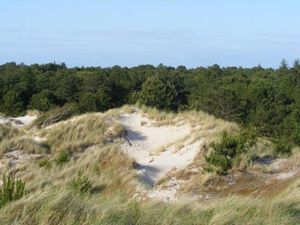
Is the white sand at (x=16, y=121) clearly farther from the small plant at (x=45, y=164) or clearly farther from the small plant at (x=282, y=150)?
the small plant at (x=282, y=150)

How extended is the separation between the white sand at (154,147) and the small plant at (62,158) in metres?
1.96

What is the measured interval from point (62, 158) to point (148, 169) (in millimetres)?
2373

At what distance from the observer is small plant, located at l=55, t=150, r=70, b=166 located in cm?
1581

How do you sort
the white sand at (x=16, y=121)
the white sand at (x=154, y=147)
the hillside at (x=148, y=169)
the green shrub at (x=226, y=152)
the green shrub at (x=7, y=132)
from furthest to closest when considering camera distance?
the white sand at (x=16, y=121) → the green shrub at (x=7, y=132) → the white sand at (x=154, y=147) → the green shrub at (x=226, y=152) → the hillside at (x=148, y=169)

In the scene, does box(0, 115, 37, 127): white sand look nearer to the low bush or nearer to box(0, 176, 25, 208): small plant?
the low bush

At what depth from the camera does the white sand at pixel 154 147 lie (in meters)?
15.7

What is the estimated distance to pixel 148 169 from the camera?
15.7 meters

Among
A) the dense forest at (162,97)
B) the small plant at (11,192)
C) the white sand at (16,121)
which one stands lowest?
the dense forest at (162,97)

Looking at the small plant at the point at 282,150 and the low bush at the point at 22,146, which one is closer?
the small plant at the point at 282,150

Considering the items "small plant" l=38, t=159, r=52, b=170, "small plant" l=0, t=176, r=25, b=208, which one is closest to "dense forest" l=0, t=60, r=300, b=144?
"small plant" l=38, t=159, r=52, b=170

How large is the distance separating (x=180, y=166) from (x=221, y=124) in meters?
3.02

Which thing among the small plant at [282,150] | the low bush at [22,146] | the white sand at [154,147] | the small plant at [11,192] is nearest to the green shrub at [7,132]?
the low bush at [22,146]

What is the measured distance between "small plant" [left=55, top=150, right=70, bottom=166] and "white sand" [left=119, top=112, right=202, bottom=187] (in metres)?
1.96

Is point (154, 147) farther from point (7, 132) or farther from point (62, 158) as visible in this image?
point (7, 132)
